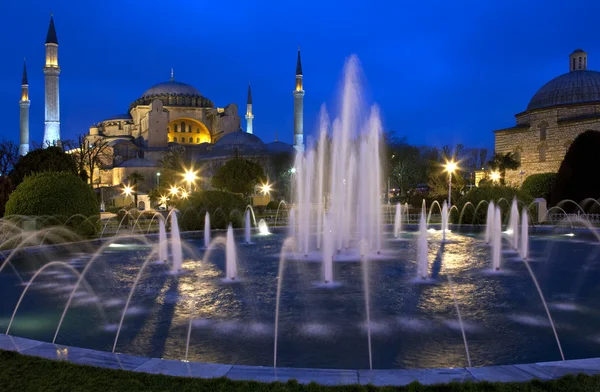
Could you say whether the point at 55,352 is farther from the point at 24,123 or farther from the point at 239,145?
the point at 24,123

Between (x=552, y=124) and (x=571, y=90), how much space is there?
419cm

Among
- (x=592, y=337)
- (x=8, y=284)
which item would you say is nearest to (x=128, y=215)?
(x=8, y=284)

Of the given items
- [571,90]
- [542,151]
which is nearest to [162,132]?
[542,151]

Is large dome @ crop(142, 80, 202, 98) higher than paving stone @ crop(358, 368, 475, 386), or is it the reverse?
large dome @ crop(142, 80, 202, 98)

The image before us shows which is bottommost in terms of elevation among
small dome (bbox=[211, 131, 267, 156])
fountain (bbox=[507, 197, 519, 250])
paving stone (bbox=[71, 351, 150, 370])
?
paving stone (bbox=[71, 351, 150, 370])

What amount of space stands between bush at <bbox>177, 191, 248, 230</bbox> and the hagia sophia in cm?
2888

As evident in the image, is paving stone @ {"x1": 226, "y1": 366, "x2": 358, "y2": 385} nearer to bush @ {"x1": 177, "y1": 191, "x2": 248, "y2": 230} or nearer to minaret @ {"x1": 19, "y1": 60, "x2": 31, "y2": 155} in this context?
bush @ {"x1": 177, "y1": 191, "x2": 248, "y2": 230}

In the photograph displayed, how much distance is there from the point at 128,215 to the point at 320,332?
765 inches

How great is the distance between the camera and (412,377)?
3.56 m

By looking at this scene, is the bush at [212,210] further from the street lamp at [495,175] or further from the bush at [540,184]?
the street lamp at [495,175]

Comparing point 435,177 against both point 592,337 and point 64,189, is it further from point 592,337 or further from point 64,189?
point 592,337

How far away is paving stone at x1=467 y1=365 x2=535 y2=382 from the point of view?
11.5 feet

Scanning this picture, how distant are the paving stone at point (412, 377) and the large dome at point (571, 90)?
40436mm

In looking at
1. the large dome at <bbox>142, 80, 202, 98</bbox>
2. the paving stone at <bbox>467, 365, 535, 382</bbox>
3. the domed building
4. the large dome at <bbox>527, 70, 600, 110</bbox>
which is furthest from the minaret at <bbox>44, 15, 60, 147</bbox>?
the paving stone at <bbox>467, 365, 535, 382</bbox>
